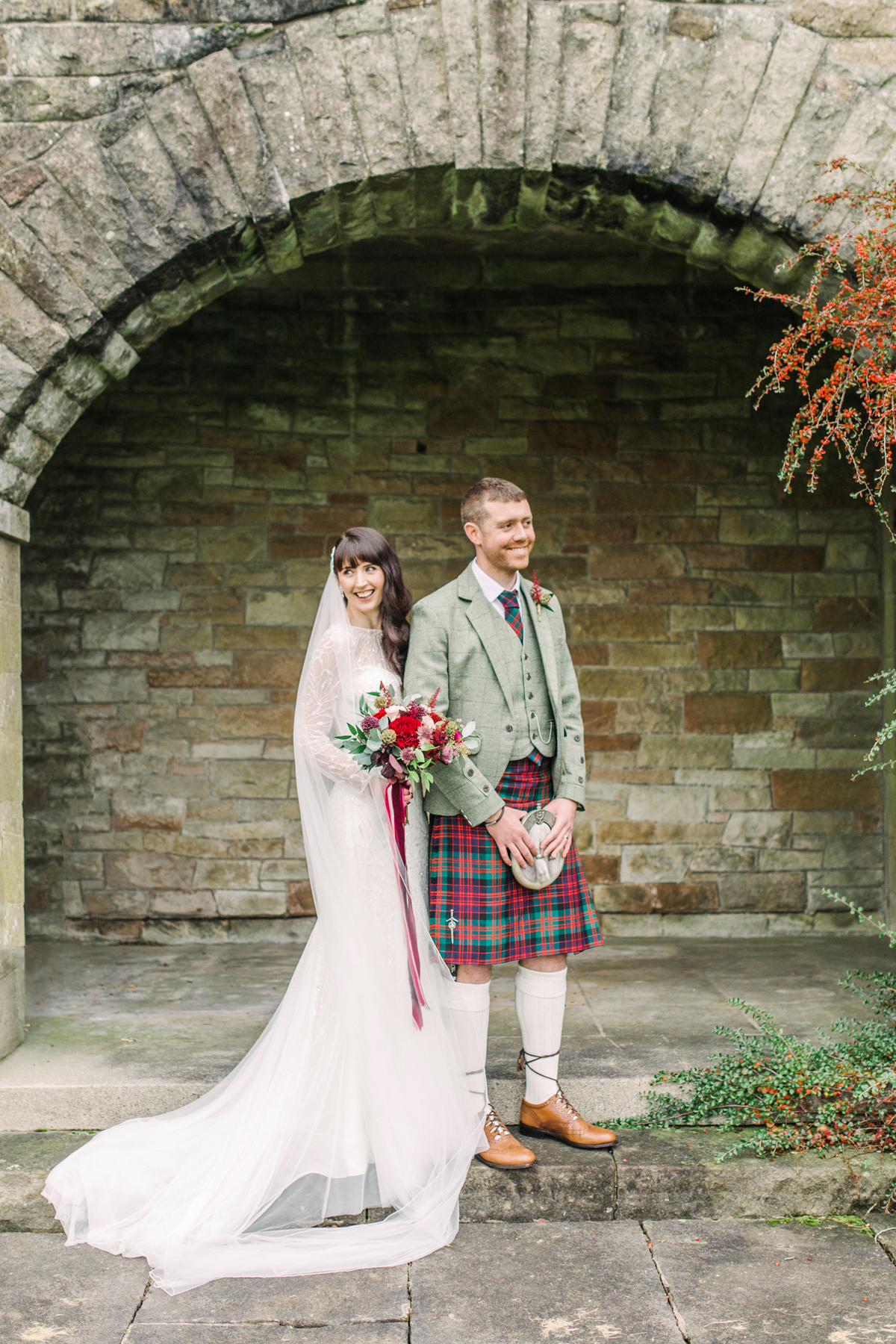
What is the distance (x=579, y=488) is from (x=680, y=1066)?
301cm

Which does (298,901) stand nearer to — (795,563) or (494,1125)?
(494,1125)

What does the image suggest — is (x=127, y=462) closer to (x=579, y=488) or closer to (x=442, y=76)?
(x=579, y=488)

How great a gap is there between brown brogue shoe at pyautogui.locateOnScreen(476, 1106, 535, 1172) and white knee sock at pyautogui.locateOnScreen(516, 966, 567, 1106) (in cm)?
16

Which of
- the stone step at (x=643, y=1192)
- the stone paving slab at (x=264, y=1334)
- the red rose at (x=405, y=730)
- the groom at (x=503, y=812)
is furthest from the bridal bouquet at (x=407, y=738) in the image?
the stone paving slab at (x=264, y=1334)

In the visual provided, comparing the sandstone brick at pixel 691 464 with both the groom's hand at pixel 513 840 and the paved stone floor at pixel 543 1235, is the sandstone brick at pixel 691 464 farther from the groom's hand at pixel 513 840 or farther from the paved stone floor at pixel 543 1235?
the groom's hand at pixel 513 840

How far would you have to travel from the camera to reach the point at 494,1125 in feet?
9.55

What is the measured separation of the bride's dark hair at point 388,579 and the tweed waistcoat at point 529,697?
333 millimetres

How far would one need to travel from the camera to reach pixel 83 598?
17.4ft

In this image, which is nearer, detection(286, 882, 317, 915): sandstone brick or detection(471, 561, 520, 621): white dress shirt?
detection(471, 561, 520, 621): white dress shirt

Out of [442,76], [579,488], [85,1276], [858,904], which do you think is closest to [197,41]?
[442,76]

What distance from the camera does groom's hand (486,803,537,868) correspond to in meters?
2.83

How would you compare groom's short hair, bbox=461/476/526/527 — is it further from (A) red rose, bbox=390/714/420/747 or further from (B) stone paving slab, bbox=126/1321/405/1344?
(B) stone paving slab, bbox=126/1321/405/1344

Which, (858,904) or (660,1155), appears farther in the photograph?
(858,904)

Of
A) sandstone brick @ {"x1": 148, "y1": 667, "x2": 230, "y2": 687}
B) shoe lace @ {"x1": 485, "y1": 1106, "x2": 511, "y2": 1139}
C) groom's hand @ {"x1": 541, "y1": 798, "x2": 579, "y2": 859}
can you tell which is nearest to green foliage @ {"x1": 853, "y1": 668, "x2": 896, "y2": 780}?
groom's hand @ {"x1": 541, "y1": 798, "x2": 579, "y2": 859}
